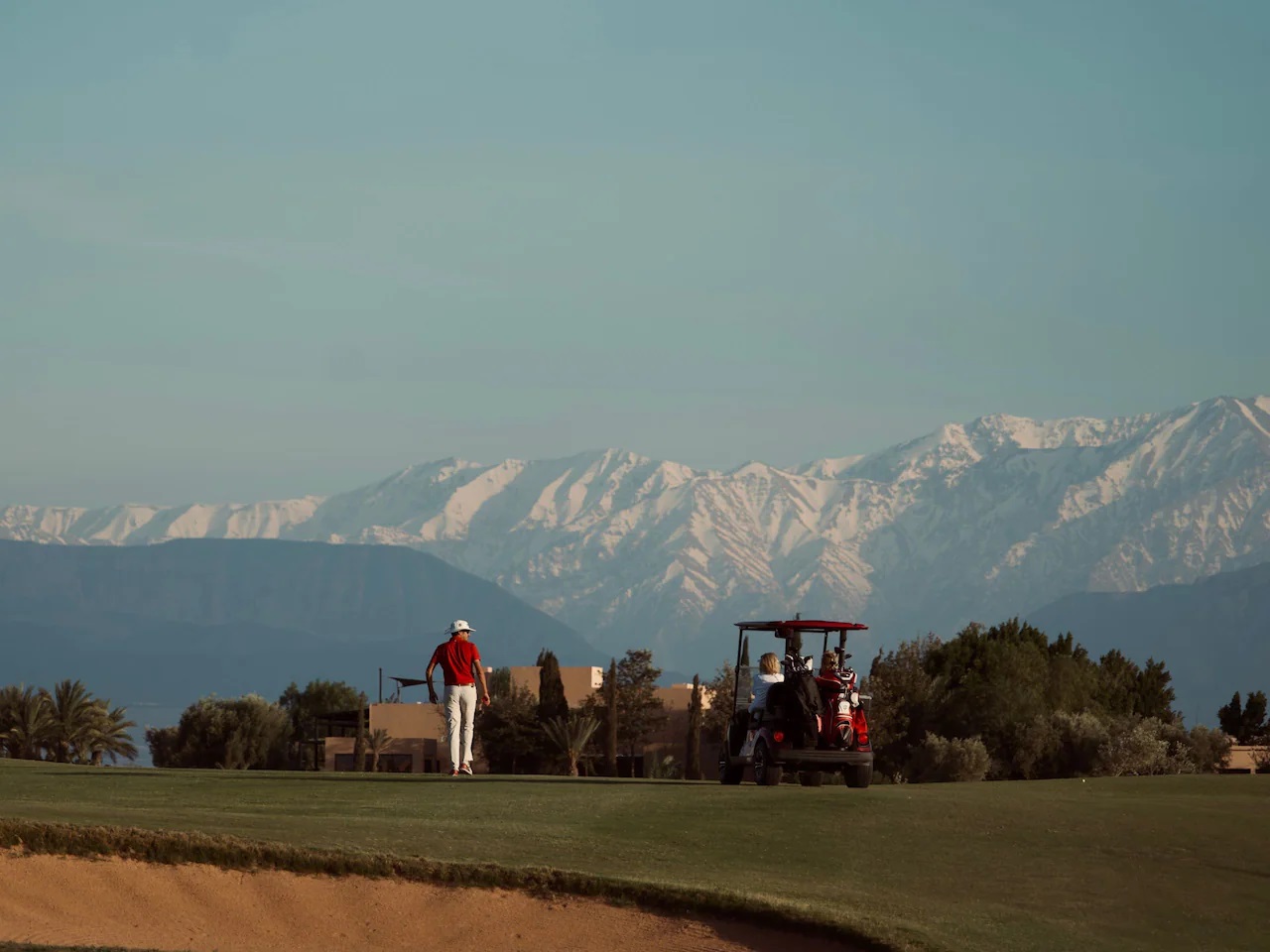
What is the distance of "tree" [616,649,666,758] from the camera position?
351 feet

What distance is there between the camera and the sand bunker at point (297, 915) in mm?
16594

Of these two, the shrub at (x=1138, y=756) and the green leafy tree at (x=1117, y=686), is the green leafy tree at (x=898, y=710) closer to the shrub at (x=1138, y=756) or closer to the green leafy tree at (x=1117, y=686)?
the shrub at (x=1138, y=756)

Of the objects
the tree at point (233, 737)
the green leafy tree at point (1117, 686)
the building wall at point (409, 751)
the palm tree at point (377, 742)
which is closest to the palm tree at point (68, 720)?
the tree at point (233, 737)

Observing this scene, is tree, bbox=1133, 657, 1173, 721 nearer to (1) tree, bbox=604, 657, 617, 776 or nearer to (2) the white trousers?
(1) tree, bbox=604, 657, 617, 776

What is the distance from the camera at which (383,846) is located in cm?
1842

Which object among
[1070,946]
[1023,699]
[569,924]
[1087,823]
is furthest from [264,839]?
[1023,699]

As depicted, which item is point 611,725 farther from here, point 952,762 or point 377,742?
point 377,742

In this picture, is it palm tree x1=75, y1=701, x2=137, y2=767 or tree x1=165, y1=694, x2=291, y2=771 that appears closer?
palm tree x1=75, y1=701, x2=137, y2=767

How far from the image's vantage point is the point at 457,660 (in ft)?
86.9

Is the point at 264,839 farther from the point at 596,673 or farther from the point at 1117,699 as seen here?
the point at 596,673

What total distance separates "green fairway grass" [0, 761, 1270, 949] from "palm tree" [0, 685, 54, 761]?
151 ft

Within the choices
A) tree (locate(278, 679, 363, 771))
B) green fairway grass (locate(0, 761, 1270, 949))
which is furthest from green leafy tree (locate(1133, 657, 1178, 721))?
green fairway grass (locate(0, 761, 1270, 949))

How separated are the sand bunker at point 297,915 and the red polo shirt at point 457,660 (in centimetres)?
895

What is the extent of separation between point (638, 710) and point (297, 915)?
91.8 meters
